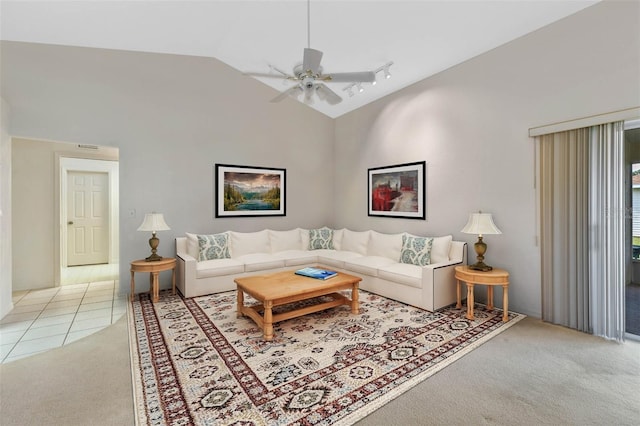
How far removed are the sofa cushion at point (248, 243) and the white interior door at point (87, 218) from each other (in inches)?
142

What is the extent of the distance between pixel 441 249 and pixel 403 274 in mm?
720

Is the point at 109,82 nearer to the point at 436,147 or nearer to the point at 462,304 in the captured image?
the point at 436,147

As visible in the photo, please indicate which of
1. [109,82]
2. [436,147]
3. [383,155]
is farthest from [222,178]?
[436,147]

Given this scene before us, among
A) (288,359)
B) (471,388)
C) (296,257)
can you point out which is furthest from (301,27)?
(471,388)

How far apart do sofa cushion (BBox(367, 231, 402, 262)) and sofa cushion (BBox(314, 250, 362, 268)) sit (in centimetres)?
30

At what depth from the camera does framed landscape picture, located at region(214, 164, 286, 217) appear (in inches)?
209

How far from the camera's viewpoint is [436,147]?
15.2 ft

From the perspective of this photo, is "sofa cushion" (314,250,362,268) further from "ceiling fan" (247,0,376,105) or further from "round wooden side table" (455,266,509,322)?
"ceiling fan" (247,0,376,105)

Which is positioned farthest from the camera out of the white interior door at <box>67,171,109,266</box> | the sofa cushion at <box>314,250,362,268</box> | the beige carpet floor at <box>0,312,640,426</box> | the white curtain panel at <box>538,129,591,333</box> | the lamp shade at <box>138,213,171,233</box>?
the white interior door at <box>67,171,109,266</box>

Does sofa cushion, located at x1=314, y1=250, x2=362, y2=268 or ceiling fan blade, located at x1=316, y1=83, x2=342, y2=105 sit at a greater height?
ceiling fan blade, located at x1=316, y1=83, x2=342, y2=105

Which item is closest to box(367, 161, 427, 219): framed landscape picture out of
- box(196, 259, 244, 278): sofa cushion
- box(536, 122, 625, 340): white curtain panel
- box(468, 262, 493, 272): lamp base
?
box(468, 262, 493, 272): lamp base

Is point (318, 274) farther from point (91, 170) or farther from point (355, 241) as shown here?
point (91, 170)

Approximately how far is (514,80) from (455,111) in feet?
2.60

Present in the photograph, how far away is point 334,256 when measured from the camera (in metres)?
5.28
